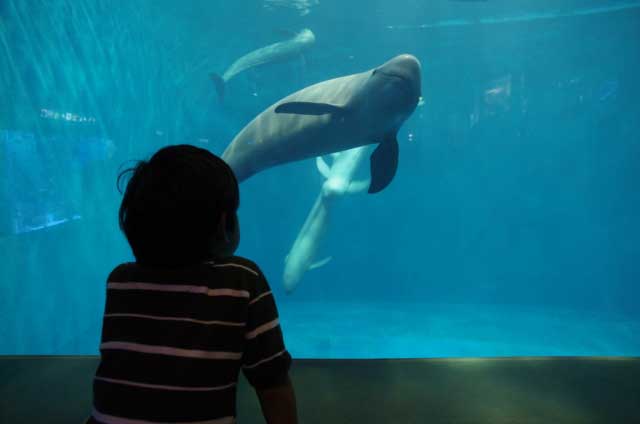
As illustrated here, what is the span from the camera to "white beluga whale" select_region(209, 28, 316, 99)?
1184 cm

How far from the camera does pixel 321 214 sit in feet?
39.5

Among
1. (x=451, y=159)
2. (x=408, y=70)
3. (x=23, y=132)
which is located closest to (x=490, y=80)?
(x=451, y=159)

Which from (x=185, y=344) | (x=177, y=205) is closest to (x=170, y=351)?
(x=185, y=344)

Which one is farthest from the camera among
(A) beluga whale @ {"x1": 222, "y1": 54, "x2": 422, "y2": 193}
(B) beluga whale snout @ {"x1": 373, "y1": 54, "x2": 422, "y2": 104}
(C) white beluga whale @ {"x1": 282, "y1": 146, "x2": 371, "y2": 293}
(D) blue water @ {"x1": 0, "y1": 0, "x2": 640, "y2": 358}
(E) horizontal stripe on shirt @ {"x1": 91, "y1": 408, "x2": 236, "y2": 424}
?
(C) white beluga whale @ {"x1": 282, "y1": 146, "x2": 371, "y2": 293}

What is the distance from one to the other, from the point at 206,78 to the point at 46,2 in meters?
8.09

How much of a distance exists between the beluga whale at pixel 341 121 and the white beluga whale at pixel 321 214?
18.8ft

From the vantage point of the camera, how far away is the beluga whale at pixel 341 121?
4.39 metres

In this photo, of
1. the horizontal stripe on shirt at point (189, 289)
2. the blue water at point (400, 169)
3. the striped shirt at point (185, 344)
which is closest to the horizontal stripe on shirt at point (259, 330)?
the striped shirt at point (185, 344)

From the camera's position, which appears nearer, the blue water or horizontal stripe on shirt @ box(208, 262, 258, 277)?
horizontal stripe on shirt @ box(208, 262, 258, 277)

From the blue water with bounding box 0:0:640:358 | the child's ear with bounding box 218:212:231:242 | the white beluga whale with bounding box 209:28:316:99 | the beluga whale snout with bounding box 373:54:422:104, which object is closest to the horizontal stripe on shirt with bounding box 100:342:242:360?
the child's ear with bounding box 218:212:231:242

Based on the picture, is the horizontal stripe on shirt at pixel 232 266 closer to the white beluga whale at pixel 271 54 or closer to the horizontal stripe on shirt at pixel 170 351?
the horizontal stripe on shirt at pixel 170 351

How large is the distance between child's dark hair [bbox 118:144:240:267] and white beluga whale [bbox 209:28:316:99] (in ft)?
37.5

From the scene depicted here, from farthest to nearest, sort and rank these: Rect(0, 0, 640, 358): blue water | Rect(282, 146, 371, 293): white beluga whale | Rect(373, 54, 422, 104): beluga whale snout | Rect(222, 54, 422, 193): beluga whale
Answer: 1. Rect(282, 146, 371, 293): white beluga whale
2. Rect(0, 0, 640, 358): blue water
3. Rect(222, 54, 422, 193): beluga whale
4. Rect(373, 54, 422, 104): beluga whale snout

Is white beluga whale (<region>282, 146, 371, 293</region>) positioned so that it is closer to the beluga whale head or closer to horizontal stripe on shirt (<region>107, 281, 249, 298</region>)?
the beluga whale head
